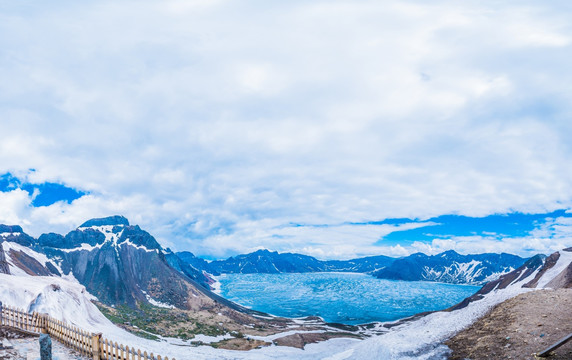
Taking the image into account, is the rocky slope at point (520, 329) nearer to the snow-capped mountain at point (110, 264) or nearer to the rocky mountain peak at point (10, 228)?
the snow-capped mountain at point (110, 264)

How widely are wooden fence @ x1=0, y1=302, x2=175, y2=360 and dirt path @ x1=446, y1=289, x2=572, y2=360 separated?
1996 cm

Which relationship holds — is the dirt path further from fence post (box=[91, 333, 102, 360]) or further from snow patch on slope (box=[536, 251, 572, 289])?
snow patch on slope (box=[536, 251, 572, 289])

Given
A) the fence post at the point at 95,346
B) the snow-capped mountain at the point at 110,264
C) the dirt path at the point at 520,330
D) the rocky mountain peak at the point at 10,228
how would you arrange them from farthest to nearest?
1. the rocky mountain peak at the point at 10,228
2. the snow-capped mountain at the point at 110,264
3. the dirt path at the point at 520,330
4. the fence post at the point at 95,346

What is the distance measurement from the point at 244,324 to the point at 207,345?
136ft

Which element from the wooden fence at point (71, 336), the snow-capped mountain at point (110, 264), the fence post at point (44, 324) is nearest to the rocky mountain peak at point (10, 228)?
the snow-capped mountain at point (110, 264)

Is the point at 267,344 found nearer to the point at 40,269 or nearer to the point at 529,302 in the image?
the point at 529,302

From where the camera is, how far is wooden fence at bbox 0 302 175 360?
18.2 meters

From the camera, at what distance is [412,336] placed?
33.9 m

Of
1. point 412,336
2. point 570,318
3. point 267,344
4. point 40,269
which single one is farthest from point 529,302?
point 40,269

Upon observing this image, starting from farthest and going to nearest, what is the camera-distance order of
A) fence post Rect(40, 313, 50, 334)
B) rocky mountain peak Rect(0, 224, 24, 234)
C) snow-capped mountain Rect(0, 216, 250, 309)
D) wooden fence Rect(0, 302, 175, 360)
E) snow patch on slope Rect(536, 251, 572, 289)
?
rocky mountain peak Rect(0, 224, 24, 234) < snow-capped mountain Rect(0, 216, 250, 309) < snow patch on slope Rect(536, 251, 572, 289) < fence post Rect(40, 313, 50, 334) < wooden fence Rect(0, 302, 175, 360)

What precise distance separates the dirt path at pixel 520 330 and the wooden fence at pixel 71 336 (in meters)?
20.0

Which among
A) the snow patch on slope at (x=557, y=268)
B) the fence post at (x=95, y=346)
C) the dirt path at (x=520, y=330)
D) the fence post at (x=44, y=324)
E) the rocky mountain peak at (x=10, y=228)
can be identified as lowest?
the snow patch on slope at (x=557, y=268)

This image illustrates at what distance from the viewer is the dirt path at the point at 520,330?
21.7m

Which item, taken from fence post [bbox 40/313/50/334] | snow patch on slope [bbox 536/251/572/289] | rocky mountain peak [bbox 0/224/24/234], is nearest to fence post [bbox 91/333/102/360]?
fence post [bbox 40/313/50/334]
